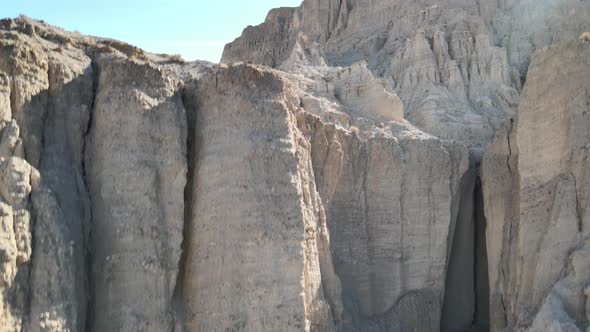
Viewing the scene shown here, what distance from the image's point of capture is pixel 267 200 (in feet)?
47.1

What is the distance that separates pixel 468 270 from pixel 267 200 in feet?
30.0

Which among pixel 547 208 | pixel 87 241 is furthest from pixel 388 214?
pixel 87 241

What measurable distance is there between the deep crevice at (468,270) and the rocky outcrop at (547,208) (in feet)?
7.09

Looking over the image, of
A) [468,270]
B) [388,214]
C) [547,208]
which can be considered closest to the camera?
[547,208]

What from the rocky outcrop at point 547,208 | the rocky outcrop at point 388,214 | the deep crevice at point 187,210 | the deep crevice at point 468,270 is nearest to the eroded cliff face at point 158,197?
the deep crevice at point 187,210

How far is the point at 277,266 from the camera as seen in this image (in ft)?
46.3

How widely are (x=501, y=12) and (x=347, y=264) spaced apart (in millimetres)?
25250

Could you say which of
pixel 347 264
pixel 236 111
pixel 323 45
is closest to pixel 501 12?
pixel 323 45

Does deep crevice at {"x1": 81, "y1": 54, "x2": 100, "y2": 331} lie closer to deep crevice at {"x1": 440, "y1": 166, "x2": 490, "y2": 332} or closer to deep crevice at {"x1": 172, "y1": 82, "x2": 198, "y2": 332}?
deep crevice at {"x1": 172, "y1": 82, "x2": 198, "y2": 332}

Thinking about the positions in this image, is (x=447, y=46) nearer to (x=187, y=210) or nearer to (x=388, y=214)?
(x=388, y=214)

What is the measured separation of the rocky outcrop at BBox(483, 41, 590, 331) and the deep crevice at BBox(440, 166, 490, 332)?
216cm

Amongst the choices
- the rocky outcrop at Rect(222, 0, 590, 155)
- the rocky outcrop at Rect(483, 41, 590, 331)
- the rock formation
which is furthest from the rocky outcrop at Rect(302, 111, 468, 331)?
the rocky outcrop at Rect(222, 0, 590, 155)

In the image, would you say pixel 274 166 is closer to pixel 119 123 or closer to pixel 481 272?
pixel 119 123

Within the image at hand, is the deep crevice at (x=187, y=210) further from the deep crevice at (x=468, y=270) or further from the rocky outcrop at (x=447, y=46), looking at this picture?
the rocky outcrop at (x=447, y=46)
